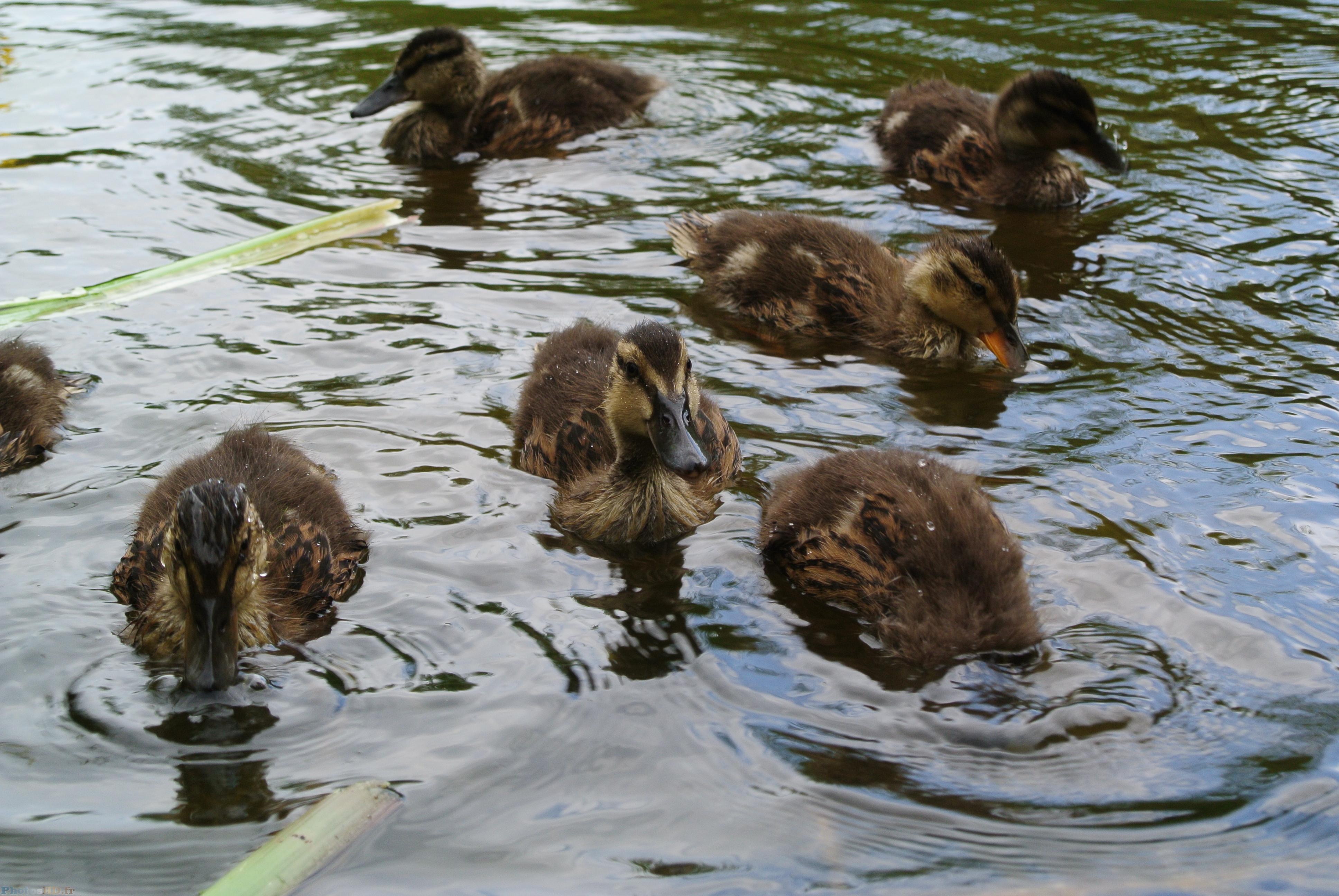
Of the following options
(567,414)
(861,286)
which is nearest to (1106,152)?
(861,286)

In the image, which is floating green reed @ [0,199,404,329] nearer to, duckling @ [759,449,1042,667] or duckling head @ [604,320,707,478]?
duckling head @ [604,320,707,478]

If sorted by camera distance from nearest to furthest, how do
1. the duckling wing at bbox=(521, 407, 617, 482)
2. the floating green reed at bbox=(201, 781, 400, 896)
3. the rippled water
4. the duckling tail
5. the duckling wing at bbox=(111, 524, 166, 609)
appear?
the floating green reed at bbox=(201, 781, 400, 896) < the rippled water < the duckling wing at bbox=(111, 524, 166, 609) < the duckling wing at bbox=(521, 407, 617, 482) < the duckling tail

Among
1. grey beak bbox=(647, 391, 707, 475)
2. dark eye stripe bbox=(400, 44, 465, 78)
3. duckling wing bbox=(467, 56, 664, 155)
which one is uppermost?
dark eye stripe bbox=(400, 44, 465, 78)

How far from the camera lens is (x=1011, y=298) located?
5676mm

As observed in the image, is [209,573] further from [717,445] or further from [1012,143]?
[1012,143]

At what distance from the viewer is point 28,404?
488cm

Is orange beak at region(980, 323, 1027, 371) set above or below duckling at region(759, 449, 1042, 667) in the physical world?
above

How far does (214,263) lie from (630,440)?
297 cm

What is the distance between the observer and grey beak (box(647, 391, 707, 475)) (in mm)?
4039

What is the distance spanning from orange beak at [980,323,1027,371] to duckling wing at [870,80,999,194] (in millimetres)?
2099

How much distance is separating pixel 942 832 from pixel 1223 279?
13.8 ft

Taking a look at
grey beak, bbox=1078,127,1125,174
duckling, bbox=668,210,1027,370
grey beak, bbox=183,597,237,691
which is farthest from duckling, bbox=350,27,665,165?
grey beak, bbox=183,597,237,691

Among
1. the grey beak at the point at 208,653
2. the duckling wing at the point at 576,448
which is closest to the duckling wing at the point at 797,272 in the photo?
the duckling wing at the point at 576,448

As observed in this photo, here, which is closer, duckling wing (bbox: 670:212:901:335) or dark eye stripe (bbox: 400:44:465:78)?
duckling wing (bbox: 670:212:901:335)
